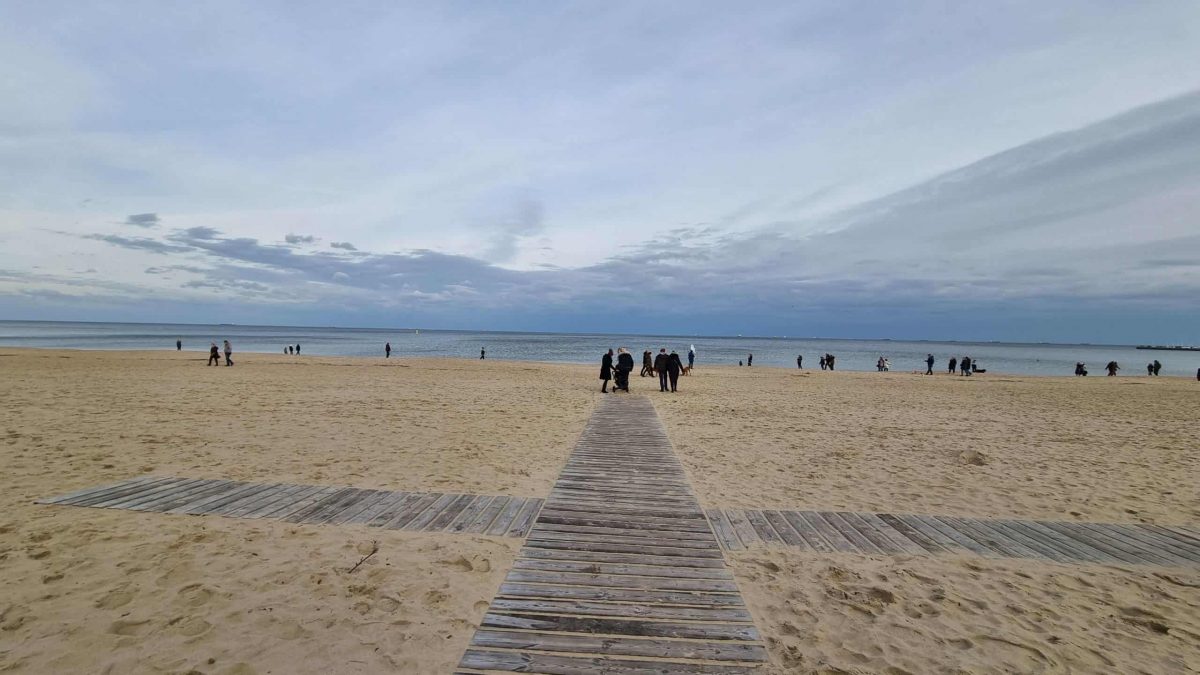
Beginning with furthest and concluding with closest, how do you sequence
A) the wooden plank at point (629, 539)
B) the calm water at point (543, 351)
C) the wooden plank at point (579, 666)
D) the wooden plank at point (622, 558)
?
the calm water at point (543, 351), the wooden plank at point (629, 539), the wooden plank at point (622, 558), the wooden plank at point (579, 666)

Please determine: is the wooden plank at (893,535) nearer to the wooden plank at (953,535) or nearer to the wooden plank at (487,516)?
the wooden plank at (953,535)

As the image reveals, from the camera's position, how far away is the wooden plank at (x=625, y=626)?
3557 millimetres

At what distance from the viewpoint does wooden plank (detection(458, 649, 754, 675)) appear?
10.3ft

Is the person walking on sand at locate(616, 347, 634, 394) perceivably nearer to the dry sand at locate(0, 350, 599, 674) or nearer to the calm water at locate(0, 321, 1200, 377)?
the dry sand at locate(0, 350, 599, 674)

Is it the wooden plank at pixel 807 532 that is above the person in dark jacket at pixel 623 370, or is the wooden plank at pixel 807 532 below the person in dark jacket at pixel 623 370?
below

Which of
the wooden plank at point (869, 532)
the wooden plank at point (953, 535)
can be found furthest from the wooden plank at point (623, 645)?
the wooden plank at point (953, 535)

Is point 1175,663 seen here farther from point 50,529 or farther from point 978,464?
point 50,529

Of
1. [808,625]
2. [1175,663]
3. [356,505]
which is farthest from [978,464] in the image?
[356,505]

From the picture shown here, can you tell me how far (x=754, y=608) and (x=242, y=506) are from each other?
556 cm

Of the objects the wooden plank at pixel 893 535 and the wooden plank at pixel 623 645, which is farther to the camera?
the wooden plank at pixel 893 535

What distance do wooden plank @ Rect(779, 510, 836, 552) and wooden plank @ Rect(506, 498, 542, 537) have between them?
2.85m

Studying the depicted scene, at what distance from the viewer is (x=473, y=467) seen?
7969mm

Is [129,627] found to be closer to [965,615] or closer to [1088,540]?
[965,615]

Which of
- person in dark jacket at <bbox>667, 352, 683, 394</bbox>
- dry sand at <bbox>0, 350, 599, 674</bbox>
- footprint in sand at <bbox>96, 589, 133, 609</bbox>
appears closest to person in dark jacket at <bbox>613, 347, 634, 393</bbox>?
person in dark jacket at <bbox>667, 352, 683, 394</bbox>
